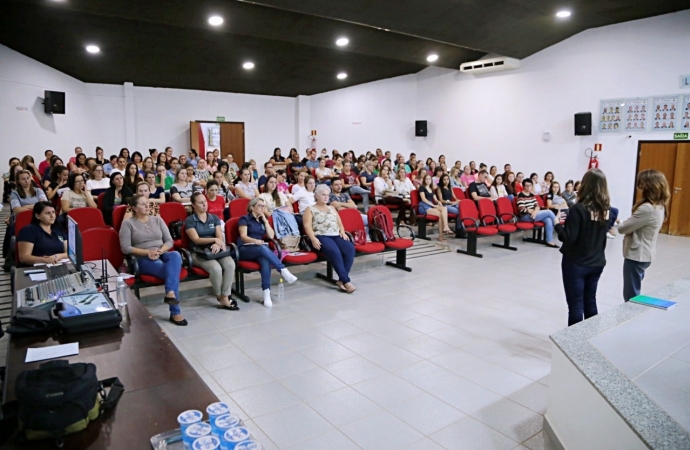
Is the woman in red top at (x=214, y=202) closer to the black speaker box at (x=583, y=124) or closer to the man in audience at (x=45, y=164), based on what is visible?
the man in audience at (x=45, y=164)

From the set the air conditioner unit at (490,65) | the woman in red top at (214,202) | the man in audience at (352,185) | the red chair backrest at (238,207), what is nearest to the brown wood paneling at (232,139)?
the man in audience at (352,185)

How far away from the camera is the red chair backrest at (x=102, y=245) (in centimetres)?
447

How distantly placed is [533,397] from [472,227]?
15.4 feet

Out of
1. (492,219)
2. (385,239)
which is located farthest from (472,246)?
(385,239)

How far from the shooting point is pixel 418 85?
14.1m

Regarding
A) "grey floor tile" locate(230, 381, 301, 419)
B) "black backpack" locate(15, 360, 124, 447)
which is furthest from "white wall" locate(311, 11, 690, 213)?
"black backpack" locate(15, 360, 124, 447)

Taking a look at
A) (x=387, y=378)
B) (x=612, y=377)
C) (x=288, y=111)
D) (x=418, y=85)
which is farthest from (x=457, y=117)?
(x=612, y=377)

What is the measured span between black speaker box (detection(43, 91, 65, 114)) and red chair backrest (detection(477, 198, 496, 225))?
908cm

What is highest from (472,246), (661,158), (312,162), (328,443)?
(661,158)

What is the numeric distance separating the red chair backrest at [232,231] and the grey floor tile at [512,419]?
3.24 m

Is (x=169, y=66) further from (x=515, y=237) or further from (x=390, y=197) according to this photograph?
(x=515, y=237)

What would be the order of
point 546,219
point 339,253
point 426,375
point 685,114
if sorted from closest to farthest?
point 426,375
point 339,253
point 546,219
point 685,114

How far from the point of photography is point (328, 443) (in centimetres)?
260

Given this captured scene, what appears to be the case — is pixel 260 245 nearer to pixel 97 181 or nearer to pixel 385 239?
pixel 385 239
